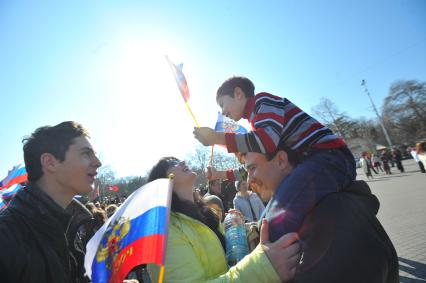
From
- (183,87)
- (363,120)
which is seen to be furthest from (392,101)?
(183,87)

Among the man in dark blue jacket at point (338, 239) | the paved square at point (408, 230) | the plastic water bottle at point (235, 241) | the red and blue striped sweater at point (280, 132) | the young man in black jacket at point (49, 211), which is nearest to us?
the man in dark blue jacket at point (338, 239)

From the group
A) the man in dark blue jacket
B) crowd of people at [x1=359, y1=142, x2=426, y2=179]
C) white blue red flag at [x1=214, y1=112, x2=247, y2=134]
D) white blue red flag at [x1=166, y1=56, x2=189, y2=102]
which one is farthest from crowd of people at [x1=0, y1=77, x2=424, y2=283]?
crowd of people at [x1=359, y1=142, x2=426, y2=179]

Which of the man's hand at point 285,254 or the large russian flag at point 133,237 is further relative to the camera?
the large russian flag at point 133,237

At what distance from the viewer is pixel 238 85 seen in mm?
2803

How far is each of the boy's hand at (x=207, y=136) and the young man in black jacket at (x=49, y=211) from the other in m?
1.05

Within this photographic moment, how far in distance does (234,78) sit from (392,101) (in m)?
57.4

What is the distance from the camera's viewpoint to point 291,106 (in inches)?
86.9

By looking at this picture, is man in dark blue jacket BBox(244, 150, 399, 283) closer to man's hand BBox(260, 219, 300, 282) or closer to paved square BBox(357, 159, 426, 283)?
man's hand BBox(260, 219, 300, 282)

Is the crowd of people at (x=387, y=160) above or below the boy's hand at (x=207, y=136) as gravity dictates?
below

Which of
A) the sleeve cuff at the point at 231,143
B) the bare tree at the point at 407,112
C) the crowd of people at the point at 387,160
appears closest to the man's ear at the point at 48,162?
the sleeve cuff at the point at 231,143

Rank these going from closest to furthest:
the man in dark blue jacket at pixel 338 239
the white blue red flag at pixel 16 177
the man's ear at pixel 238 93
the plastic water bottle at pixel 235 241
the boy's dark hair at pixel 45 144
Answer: the man in dark blue jacket at pixel 338 239
the plastic water bottle at pixel 235 241
the boy's dark hair at pixel 45 144
the man's ear at pixel 238 93
the white blue red flag at pixel 16 177

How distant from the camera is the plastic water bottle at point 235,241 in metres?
1.96

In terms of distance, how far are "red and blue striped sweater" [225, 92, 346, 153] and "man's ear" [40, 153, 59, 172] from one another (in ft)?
5.03

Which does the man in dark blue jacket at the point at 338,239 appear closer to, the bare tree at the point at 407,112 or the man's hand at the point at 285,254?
the man's hand at the point at 285,254
